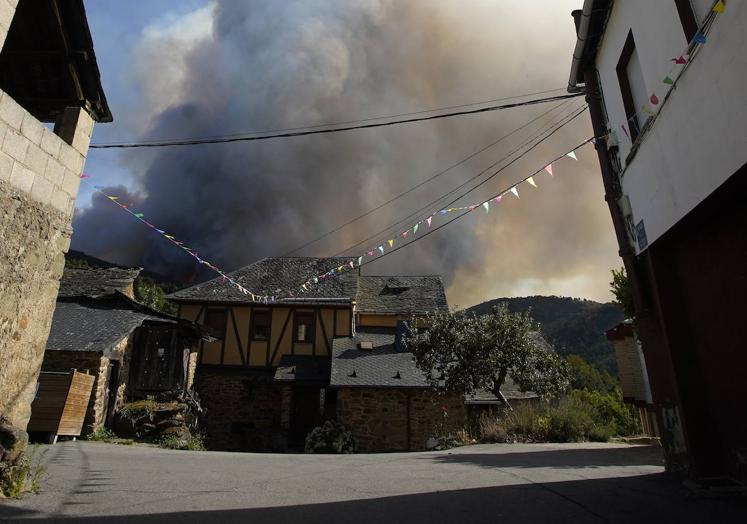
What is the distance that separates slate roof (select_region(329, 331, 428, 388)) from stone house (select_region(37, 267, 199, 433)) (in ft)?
17.3

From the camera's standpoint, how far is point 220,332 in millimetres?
19750

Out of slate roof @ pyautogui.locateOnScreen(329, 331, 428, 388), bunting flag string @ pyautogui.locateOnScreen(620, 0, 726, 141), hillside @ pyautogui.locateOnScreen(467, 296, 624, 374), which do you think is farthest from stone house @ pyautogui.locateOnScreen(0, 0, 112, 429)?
hillside @ pyautogui.locateOnScreen(467, 296, 624, 374)

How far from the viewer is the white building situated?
11.6 feet

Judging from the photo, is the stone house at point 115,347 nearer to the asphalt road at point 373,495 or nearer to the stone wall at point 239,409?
the stone wall at point 239,409

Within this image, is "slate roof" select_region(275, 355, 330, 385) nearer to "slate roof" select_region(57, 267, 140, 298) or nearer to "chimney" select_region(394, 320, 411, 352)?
"chimney" select_region(394, 320, 411, 352)

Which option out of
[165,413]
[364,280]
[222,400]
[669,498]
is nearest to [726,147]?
[669,498]

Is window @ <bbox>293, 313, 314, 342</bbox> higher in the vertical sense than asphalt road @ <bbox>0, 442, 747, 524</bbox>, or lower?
higher

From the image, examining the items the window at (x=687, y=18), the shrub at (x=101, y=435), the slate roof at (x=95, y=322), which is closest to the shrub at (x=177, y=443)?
the shrub at (x=101, y=435)

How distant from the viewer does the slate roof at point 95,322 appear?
12156mm

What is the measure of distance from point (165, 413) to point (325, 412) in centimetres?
617

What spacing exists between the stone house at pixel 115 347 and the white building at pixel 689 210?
487 inches

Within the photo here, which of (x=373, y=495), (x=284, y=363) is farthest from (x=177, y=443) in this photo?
(x=373, y=495)

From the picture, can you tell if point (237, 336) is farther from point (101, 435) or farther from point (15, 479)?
point (15, 479)

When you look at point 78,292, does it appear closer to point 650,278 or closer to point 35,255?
point 35,255
